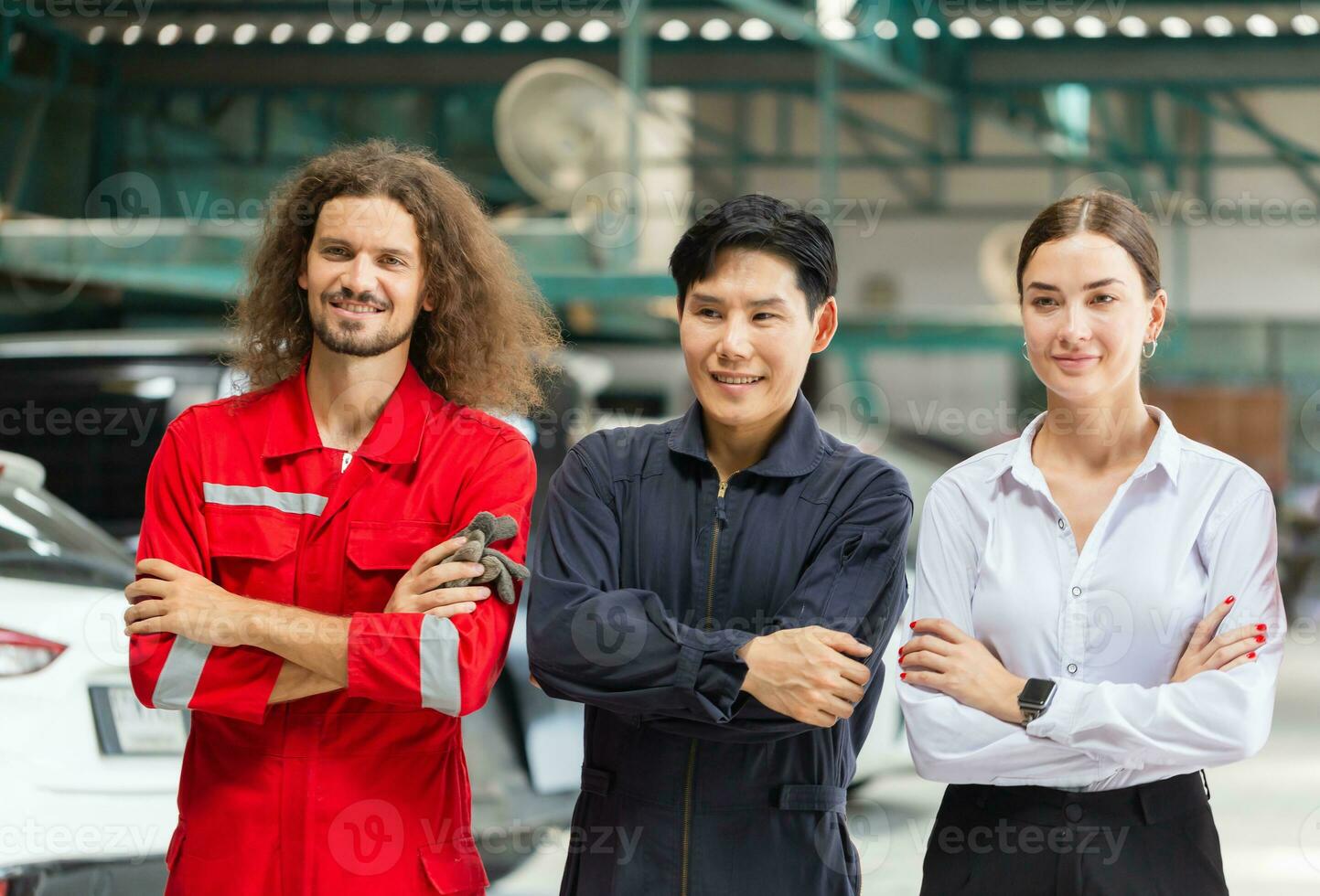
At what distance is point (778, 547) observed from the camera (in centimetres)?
174

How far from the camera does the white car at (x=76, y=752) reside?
8.06ft

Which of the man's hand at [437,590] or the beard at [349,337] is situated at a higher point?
the beard at [349,337]

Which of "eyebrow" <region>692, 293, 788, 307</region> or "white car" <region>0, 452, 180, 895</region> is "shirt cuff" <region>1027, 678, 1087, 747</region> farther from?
"white car" <region>0, 452, 180, 895</region>

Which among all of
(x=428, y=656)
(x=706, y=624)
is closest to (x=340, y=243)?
(x=428, y=656)

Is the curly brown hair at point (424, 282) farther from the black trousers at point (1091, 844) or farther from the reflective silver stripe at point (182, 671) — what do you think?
the black trousers at point (1091, 844)

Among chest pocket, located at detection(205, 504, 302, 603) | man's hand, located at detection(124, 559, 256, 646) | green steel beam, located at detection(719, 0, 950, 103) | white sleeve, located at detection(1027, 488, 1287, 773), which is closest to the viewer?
Result: white sleeve, located at detection(1027, 488, 1287, 773)

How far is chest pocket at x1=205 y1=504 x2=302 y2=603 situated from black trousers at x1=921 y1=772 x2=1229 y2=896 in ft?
3.16

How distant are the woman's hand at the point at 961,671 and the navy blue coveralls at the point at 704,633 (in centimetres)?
5

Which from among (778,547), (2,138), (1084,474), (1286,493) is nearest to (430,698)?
(778,547)

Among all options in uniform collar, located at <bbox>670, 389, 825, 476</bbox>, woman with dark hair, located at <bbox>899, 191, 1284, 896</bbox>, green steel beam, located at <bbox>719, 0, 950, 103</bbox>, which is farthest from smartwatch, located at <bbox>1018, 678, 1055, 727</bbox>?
green steel beam, located at <bbox>719, 0, 950, 103</bbox>

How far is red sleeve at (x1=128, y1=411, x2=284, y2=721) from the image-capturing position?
168 centimetres

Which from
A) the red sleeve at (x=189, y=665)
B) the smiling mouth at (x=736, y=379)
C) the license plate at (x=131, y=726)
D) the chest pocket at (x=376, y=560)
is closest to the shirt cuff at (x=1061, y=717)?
the smiling mouth at (x=736, y=379)

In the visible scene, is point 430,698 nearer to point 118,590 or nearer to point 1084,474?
point 1084,474

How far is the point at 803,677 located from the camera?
1.59 metres
